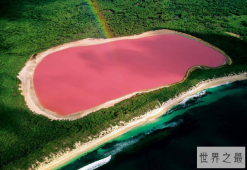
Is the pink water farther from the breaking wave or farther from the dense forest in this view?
the breaking wave

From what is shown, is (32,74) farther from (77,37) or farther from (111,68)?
(77,37)

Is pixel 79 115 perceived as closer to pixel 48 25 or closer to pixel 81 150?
pixel 81 150

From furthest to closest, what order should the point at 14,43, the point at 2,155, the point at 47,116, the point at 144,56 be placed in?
the point at 14,43 < the point at 144,56 < the point at 47,116 < the point at 2,155

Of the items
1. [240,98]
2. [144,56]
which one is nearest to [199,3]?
[144,56]

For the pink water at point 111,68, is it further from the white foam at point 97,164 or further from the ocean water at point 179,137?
the white foam at point 97,164

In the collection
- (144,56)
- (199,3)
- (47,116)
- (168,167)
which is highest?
(199,3)

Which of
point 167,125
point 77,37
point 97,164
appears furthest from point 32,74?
point 167,125
